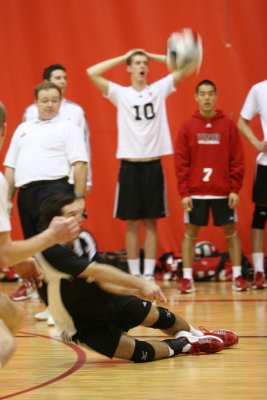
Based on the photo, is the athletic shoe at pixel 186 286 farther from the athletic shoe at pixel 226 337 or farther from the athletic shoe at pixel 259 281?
the athletic shoe at pixel 226 337

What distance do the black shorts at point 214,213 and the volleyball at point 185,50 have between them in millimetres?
1432

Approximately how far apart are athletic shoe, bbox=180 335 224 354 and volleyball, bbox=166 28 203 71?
13.2ft

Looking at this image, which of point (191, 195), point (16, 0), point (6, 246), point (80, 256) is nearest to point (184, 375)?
point (80, 256)

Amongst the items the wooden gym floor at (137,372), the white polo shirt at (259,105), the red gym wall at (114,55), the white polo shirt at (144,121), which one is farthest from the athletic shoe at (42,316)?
the red gym wall at (114,55)

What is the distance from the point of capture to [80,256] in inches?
169

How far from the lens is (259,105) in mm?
8117

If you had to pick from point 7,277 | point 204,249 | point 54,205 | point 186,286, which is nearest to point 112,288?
point 54,205

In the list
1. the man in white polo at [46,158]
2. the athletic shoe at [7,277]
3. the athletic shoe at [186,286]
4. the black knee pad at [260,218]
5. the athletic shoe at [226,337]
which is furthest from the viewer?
the athletic shoe at [7,277]

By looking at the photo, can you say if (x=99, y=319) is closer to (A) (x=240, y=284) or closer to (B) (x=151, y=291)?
(B) (x=151, y=291)

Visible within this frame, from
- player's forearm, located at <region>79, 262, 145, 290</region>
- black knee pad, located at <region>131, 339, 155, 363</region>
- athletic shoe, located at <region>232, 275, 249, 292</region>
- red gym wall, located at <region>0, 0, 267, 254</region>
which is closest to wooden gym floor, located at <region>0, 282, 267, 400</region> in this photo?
black knee pad, located at <region>131, 339, 155, 363</region>

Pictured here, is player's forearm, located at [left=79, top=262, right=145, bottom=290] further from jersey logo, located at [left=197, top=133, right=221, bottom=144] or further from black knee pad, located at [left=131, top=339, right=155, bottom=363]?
jersey logo, located at [left=197, top=133, right=221, bottom=144]

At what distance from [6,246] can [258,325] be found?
2.57 metres

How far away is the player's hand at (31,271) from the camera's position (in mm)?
4051

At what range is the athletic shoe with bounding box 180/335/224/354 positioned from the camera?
15.1ft
